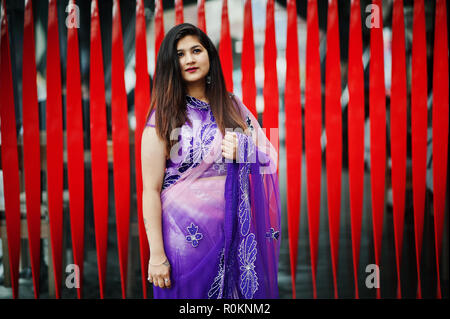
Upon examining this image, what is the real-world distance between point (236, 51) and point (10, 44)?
46.3 inches

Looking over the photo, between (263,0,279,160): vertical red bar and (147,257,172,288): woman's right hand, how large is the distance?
0.87 metres

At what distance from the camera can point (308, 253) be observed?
229cm

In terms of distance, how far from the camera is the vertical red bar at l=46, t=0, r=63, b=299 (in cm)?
187

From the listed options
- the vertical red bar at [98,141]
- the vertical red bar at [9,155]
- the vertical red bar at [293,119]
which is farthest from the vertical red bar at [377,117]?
the vertical red bar at [9,155]

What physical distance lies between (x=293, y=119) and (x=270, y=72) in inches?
10.3

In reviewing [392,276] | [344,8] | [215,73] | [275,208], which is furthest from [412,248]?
[215,73]

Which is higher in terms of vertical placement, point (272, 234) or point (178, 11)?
point (178, 11)

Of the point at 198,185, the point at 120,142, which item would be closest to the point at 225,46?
the point at 120,142

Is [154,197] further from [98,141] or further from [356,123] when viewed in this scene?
[356,123]

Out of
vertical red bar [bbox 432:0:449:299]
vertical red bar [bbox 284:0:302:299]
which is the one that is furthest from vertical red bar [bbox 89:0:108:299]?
vertical red bar [bbox 432:0:449:299]

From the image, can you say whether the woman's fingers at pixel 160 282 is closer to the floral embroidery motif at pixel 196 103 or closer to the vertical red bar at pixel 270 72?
the floral embroidery motif at pixel 196 103

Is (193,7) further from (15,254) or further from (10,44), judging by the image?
(15,254)

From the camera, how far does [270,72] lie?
6.22 ft

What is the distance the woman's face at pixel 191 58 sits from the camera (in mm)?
1372
